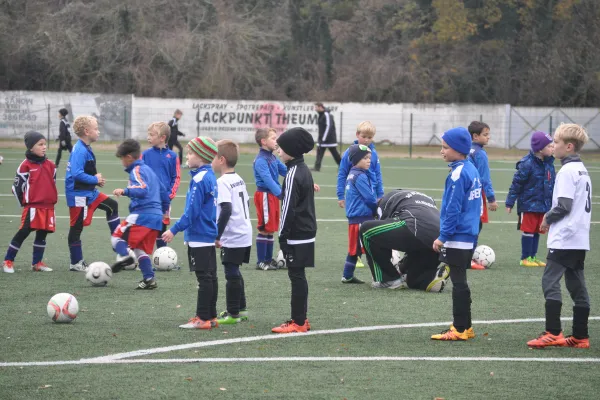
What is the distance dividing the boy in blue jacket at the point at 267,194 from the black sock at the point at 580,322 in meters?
4.69

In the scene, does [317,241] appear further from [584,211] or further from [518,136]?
[518,136]

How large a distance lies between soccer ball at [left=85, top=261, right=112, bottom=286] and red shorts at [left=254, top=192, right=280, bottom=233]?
2300mm

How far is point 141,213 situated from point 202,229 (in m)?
2.18

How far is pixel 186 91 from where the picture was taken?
49.6m

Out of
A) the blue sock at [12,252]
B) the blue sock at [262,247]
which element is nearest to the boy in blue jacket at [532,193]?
the blue sock at [262,247]

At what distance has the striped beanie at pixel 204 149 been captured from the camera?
26.3ft

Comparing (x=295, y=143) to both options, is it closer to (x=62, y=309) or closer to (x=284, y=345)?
(x=284, y=345)

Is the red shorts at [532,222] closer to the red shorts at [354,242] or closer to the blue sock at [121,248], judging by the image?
the red shorts at [354,242]

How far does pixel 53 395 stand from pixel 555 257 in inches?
152

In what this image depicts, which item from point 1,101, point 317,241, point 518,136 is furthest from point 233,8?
point 317,241

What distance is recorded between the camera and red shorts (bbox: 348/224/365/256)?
34.1 feet

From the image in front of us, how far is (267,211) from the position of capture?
38.3 feet

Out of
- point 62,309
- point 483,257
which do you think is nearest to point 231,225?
point 62,309

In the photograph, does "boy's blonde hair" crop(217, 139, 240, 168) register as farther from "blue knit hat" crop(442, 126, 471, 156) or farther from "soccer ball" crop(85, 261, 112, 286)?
"soccer ball" crop(85, 261, 112, 286)
